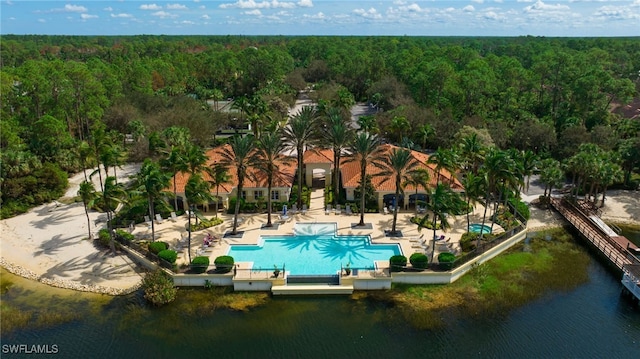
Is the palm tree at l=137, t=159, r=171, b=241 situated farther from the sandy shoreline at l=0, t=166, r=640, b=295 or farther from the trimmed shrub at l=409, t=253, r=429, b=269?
the trimmed shrub at l=409, t=253, r=429, b=269

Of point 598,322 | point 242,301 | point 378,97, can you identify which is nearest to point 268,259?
point 242,301

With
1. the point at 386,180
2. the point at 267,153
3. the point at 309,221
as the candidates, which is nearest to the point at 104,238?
the point at 267,153

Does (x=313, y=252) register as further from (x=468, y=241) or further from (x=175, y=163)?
(x=175, y=163)

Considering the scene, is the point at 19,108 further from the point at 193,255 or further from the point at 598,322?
the point at 598,322

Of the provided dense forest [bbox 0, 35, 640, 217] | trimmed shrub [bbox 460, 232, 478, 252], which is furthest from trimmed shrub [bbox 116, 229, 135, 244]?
trimmed shrub [bbox 460, 232, 478, 252]

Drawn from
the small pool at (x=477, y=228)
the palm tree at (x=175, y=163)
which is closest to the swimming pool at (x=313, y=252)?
the palm tree at (x=175, y=163)
